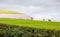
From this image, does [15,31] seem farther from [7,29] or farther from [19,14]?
[19,14]

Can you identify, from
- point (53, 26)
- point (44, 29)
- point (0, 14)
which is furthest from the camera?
point (0, 14)

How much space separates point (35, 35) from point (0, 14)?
8.01 ft

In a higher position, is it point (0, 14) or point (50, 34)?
point (0, 14)

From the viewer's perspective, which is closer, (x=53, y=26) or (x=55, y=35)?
(x=55, y=35)

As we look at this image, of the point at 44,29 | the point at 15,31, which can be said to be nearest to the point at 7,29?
the point at 15,31

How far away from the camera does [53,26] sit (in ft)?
13.6

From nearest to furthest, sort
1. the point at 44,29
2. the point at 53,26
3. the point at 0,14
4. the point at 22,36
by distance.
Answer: the point at 22,36 → the point at 44,29 → the point at 53,26 → the point at 0,14

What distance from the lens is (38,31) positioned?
3.74 meters

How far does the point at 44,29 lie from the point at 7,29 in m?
0.73

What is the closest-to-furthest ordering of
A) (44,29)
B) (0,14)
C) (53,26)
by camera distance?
1. (44,29)
2. (53,26)
3. (0,14)

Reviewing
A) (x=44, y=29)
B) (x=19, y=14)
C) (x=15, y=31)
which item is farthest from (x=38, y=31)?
(x=19, y=14)

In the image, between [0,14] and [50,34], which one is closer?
[50,34]

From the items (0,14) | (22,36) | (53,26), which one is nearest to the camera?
(22,36)

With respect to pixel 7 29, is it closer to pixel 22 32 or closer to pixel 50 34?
pixel 22 32
